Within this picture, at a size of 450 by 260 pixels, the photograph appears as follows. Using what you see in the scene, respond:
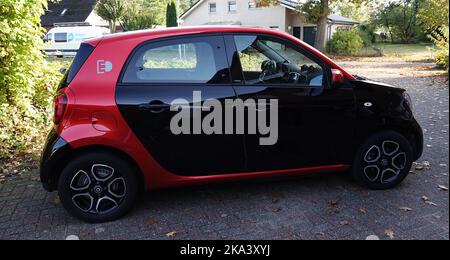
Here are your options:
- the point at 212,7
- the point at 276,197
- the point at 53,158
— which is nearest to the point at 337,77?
the point at 276,197

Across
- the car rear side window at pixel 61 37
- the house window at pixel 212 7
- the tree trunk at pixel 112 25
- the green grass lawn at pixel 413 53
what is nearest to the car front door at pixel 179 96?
the green grass lawn at pixel 413 53

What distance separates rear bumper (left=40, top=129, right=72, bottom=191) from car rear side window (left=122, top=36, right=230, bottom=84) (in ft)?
3.08

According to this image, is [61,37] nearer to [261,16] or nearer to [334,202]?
[261,16]

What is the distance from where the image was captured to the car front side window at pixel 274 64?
3.67 meters

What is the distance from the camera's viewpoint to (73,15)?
39.3m

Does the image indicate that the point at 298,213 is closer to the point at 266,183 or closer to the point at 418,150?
the point at 266,183

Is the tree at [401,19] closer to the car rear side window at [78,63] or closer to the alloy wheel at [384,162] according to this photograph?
the alloy wheel at [384,162]

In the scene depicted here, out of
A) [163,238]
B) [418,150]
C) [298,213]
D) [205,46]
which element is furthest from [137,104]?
[418,150]

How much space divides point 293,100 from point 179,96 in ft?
3.62

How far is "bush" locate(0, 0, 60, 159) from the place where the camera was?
552 cm

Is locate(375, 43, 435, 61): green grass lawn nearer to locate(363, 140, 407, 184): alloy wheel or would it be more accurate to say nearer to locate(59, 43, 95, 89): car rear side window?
locate(363, 140, 407, 184): alloy wheel

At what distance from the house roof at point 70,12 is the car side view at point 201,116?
38337 mm

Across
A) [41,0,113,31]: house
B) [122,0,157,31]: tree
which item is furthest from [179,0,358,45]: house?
[41,0,113,31]: house

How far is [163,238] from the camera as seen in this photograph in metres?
3.28
